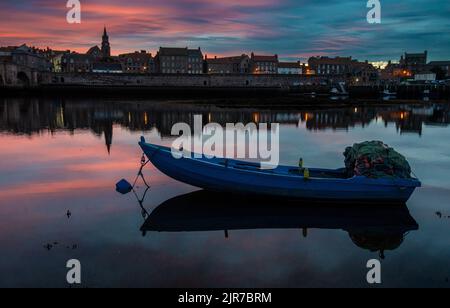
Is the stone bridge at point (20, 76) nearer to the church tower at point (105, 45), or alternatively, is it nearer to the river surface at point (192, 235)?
the church tower at point (105, 45)

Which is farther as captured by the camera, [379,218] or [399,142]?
[399,142]

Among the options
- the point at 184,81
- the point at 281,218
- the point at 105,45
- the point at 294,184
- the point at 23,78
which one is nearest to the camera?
the point at 281,218

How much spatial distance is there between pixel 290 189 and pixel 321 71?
14434 centimetres

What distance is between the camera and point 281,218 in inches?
471

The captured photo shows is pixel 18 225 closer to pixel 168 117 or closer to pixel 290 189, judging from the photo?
pixel 290 189

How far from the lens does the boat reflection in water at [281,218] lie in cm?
1102

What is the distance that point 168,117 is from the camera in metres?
42.5

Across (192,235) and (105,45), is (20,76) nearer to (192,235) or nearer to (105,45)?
(105,45)

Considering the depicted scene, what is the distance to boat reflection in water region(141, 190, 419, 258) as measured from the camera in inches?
434

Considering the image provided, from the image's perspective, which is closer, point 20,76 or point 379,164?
point 379,164

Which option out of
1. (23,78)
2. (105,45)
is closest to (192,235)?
(23,78)

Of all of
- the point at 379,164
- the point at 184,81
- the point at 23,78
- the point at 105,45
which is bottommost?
the point at 379,164
